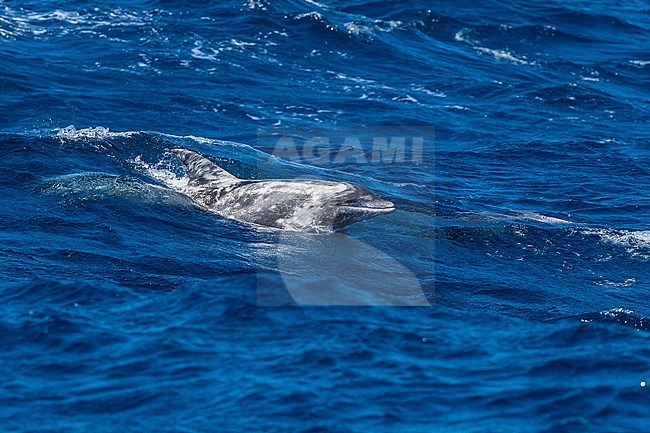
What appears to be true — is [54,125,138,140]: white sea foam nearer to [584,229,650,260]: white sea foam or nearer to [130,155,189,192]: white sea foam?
[130,155,189,192]: white sea foam

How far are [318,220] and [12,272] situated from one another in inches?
206

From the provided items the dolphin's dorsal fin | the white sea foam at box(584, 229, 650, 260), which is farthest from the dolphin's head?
the white sea foam at box(584, 229, 650, 260)

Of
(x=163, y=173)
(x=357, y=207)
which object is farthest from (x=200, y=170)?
(x=357, y=207)

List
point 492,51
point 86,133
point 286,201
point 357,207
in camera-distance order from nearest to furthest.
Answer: point 357,207 → point 286,201 → point 86,133 → point 492,51

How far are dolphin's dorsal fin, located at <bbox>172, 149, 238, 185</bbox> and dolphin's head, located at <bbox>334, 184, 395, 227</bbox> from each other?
9.38 ft

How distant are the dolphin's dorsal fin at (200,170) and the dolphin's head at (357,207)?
286 cm

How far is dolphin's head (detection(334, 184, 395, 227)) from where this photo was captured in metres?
17.8

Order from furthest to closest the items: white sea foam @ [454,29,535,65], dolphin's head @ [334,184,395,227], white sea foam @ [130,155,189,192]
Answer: white sea foam @ [454,29,535,65], white sea foam @ [130,155,189,192], dolphin's head @ [334,184,395,227]

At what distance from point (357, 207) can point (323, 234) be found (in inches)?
29.2

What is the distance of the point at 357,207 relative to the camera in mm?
17953

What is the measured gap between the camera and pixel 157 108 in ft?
89.0

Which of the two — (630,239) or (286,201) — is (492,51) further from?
(286,201)

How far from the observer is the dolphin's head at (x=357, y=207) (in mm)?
17797

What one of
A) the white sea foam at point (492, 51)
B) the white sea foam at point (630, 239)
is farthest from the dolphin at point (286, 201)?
the white sea foam at point (492, 51)
